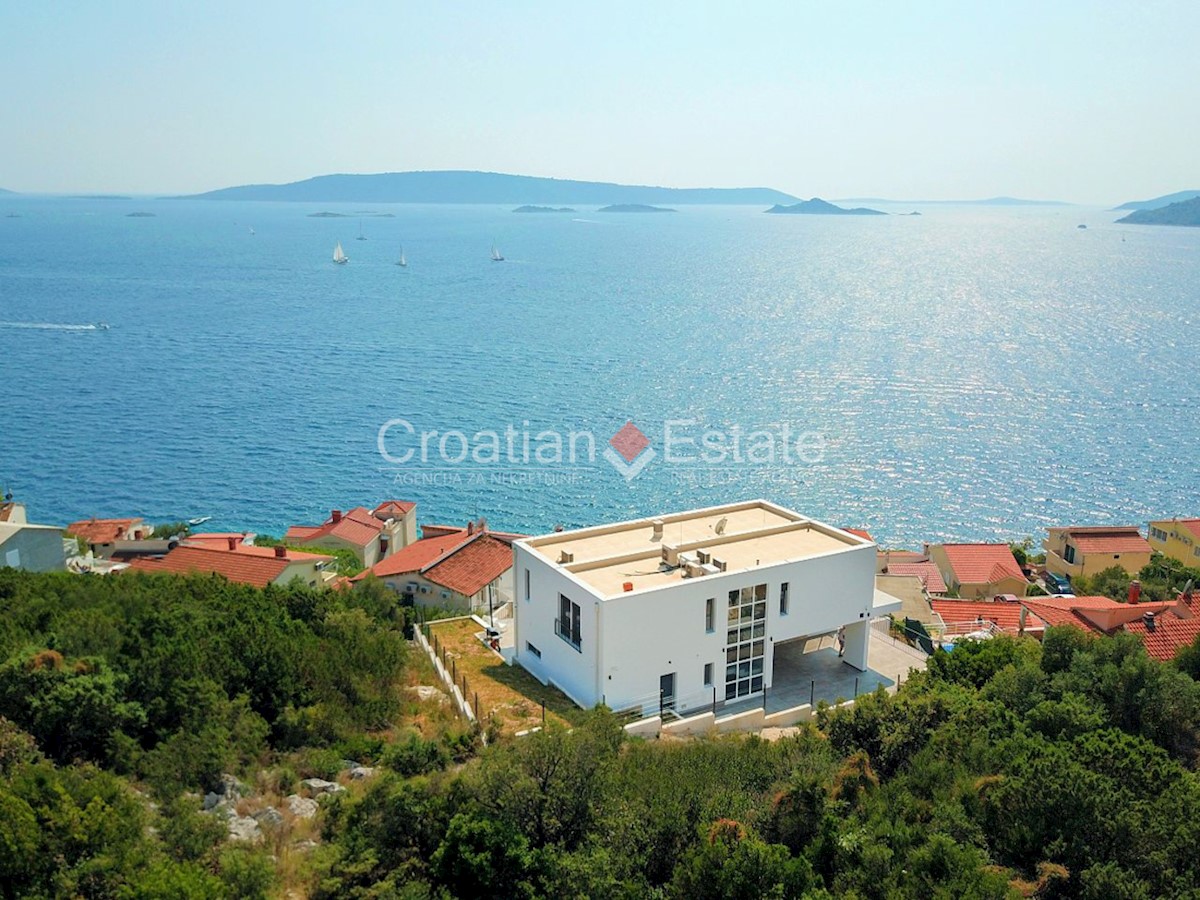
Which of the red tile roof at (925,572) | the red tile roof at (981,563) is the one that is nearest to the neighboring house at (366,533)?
the red tile roof at (925,572)

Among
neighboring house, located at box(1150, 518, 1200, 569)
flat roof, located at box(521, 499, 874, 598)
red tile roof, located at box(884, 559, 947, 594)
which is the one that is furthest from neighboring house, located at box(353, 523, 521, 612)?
neighboring house, located at box(1150, 518, 1200, 569)

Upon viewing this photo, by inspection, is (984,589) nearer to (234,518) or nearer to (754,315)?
(234,518)

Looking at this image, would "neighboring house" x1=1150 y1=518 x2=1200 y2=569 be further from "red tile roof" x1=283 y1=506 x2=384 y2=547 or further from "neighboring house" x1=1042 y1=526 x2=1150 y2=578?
"red tile roof" x1=283 y1=506 x2=384 y2=547

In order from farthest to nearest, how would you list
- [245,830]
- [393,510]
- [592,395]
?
1. [592,395]
2. [393,510]
3. [245,830]

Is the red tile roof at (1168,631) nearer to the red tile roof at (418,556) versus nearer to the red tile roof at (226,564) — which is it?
the red tile roof at (418,556)

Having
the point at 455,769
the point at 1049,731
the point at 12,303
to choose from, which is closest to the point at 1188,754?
the point at 1049,731

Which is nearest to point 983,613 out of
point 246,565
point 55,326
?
point 246,565

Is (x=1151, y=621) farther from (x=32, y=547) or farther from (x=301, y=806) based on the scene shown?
(x=32, y=547)
